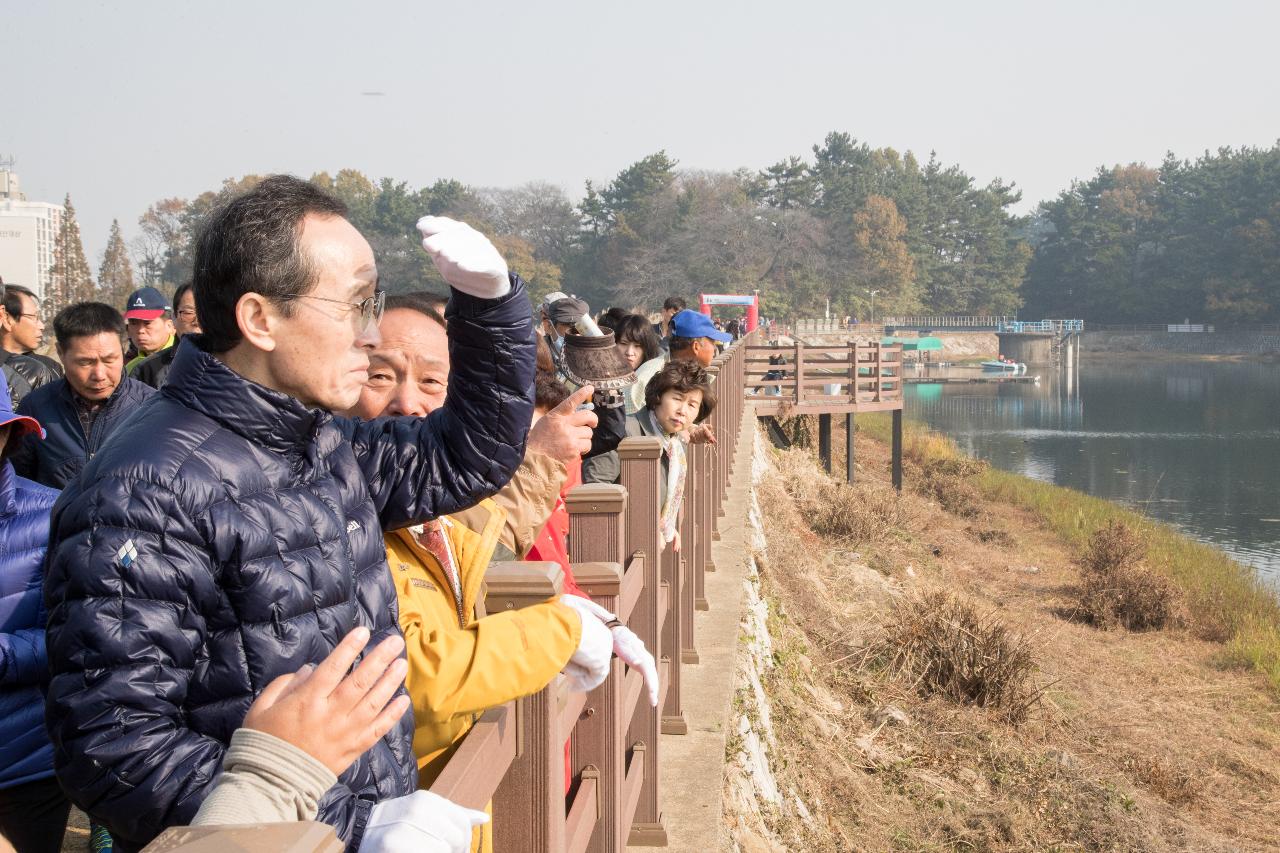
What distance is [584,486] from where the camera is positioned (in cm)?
260

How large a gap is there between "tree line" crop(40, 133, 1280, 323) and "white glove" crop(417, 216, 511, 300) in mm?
52595

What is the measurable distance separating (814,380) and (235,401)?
21925 mm

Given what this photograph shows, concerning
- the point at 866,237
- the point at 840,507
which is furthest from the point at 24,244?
the point at 840,507

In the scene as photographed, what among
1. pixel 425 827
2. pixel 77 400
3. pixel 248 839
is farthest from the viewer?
pixel 77 400

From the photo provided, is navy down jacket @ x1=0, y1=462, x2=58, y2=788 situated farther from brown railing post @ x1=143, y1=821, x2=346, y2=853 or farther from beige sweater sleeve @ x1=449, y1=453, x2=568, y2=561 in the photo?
brown railing post @ x1=143, y1=821, x2=346, y2=853

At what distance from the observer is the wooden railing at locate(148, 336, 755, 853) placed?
1480 mm

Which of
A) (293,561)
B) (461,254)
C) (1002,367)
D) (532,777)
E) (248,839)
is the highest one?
(461,254)

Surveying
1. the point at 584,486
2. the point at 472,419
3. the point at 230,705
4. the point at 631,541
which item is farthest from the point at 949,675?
the point at 230,705

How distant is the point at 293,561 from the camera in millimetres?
1540

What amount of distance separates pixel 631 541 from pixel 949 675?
212 inches

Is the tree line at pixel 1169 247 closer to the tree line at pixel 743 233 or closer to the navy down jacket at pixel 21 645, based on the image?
the tree line at pixel 743 233

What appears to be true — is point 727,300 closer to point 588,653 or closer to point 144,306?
point 144,306

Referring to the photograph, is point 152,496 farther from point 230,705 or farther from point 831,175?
point 831,175

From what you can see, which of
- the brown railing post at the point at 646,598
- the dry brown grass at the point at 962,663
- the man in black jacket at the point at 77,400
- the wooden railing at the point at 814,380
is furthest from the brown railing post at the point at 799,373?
the brown railing post at the point at 646,598
